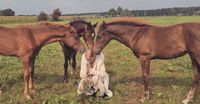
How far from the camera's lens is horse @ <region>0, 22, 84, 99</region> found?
8.78 metres

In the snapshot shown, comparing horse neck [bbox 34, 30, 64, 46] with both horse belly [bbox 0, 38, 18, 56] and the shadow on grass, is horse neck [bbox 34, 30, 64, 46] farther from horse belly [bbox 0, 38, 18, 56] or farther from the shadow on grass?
the shadow on grass

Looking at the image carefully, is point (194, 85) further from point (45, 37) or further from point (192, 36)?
point (45, 37)

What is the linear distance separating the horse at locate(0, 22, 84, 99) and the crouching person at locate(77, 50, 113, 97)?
38 cm

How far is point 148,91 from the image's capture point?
8656mm

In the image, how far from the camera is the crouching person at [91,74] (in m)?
8.55

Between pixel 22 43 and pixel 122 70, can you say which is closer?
pixel 22 43

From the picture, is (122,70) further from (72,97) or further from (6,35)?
(6,35)

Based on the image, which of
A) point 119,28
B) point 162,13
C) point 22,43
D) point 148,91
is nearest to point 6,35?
point 22,43

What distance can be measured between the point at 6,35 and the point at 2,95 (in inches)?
62.5

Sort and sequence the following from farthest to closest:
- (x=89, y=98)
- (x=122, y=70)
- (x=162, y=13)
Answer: (x=162, y=13) < (x=122, y=70) < (x=89, y=98)

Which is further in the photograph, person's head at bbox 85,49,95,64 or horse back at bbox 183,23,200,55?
person's head at bbox 85,49,95,64

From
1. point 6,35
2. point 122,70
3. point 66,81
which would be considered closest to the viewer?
point 6,35

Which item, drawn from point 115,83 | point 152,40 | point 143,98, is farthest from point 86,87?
point 152,40

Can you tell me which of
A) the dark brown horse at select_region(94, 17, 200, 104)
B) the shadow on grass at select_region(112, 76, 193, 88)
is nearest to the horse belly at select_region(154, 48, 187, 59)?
the dark brown horse at select_region(94, 17, 200, 104)
